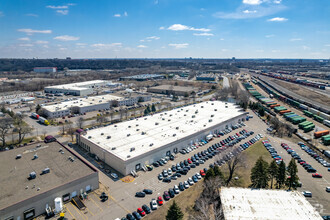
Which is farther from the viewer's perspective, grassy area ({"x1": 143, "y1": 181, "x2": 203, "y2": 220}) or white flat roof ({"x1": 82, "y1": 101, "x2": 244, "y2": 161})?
white flat roof ({"x1": 82, "y1": 101, "x2": 244, "y2": 161})

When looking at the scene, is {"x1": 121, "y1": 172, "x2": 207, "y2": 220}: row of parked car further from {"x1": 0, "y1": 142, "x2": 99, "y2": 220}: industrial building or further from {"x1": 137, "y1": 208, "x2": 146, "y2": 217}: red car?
{"x1": 0, "y1": 142, "x2": 99, "y2": 220}: industrial building

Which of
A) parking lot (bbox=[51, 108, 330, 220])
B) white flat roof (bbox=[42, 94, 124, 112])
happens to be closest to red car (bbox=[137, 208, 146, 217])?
parking lot (bbox=[51, 108, 330, 220])

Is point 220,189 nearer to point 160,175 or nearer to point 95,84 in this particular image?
point 160,175

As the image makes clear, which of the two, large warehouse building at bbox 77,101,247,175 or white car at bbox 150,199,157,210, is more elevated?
large warehouse building at bbox 77,101,247,175

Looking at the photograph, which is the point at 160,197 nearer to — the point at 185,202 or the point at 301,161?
the point at 185,202

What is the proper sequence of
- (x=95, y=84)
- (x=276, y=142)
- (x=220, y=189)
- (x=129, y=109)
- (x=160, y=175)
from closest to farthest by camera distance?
1. (x=220, y=189)
2. (x=160, y=175)
3. (x=276, y=142)
4. (x=129, y=109)
5. (x=95, y=84)

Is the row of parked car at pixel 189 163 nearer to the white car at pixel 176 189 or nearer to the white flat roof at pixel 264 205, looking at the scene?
the white car at pixel 176 189

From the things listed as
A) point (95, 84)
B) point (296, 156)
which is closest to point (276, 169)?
point (296, 156)
